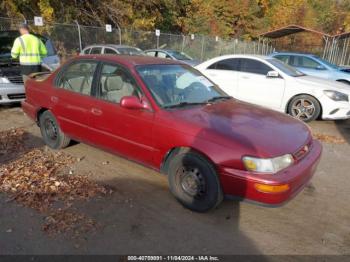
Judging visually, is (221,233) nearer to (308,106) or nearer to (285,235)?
(285,235)

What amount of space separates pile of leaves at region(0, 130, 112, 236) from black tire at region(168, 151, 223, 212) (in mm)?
927

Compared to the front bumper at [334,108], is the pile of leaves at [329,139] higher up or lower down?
lower down

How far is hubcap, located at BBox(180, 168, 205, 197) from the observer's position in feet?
12.3

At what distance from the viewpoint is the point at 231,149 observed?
11.3 feet

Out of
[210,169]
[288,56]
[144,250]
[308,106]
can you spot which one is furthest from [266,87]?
[144,250]

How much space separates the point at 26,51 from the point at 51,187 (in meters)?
4.40

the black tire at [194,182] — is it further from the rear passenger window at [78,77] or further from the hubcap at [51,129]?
the hubcap at [51,129]

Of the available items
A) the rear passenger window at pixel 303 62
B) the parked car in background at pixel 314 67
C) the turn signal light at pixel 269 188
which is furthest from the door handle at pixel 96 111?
the rear passenger window at pixel 303 62

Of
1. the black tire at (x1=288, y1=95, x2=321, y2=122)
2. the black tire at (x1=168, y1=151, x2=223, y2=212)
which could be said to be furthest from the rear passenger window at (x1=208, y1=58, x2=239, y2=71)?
the black tire at (x1=168, y1=151, x2=223, y2=212)

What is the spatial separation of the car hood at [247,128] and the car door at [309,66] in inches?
317

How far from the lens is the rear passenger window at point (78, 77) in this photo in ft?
15.9

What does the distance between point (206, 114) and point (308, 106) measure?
189 inches

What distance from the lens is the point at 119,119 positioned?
434 cm

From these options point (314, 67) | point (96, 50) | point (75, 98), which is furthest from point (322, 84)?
point (96, 50)
